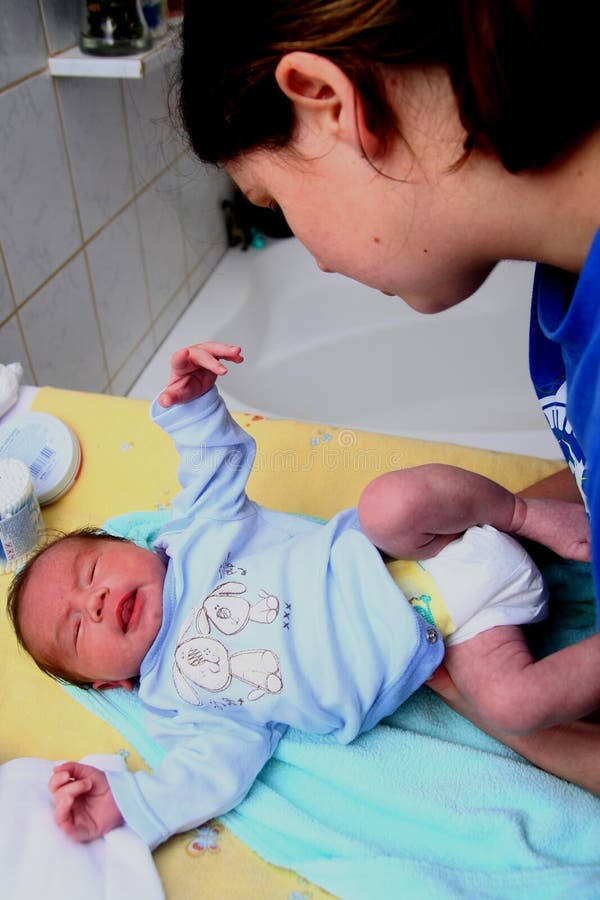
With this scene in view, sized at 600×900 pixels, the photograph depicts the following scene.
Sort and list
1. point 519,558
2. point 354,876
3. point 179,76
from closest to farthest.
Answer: point 179,76, point 354,876, point 519,558

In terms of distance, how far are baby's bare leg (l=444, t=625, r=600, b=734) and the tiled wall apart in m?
0.89

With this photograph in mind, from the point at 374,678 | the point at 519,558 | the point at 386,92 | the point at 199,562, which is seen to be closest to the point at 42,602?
the point at 199,562

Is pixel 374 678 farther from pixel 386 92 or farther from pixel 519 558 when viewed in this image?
pixel 386 92

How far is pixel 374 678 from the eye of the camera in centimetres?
79

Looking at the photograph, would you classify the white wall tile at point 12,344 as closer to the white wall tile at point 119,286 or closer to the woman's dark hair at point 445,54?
the white wall tile at point 119,286

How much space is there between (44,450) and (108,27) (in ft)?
2.22

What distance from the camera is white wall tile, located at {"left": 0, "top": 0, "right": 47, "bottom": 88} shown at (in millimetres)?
1081

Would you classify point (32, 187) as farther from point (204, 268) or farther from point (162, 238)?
point (204, 268)

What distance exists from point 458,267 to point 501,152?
12 centimetres

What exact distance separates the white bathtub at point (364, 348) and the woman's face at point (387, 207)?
4.09ft

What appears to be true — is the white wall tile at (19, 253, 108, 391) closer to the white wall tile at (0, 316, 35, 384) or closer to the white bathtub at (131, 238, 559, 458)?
the white wall tile at (0, 316, 35, 384)

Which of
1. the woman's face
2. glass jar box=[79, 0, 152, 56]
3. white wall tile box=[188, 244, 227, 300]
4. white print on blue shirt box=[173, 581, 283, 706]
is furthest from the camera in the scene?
white wall tile box=[188, 244, 227, 300]

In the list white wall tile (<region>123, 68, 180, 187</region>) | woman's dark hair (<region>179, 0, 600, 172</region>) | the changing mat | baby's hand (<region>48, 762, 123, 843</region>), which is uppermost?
woman's dark hair (<region>179, 0, 600, 172</region>)

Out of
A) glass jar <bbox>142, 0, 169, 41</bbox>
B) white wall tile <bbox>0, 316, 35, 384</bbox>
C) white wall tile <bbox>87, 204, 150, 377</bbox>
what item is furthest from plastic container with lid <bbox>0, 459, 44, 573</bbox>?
glass jar <bbox>142, 0, 169, 41</bbox>
